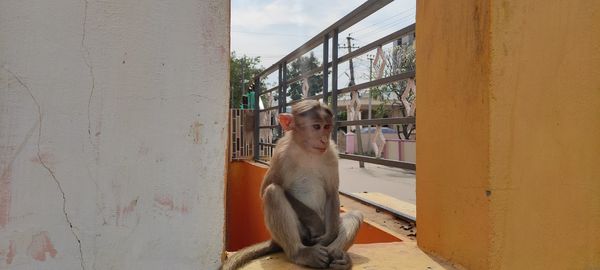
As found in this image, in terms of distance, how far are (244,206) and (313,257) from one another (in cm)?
486

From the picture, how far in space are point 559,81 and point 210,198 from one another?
1575 millimetres

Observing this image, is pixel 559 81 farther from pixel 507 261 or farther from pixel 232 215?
pixel 232 215

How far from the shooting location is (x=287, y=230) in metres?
2.46

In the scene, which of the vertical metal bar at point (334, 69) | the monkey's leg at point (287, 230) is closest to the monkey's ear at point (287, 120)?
the monkey's leg at point (287, 230)

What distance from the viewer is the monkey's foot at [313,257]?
7.48ft

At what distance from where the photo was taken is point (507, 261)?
196cm

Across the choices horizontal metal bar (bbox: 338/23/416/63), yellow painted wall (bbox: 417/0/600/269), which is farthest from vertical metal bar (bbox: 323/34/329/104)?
yellow painted wall (bbox: 417/0/600/269)

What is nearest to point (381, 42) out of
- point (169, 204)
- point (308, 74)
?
point (308, 74)

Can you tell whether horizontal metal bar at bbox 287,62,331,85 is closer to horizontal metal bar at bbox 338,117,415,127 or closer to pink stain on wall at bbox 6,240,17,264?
horizontal metal bar at bbox 338,117,415,127

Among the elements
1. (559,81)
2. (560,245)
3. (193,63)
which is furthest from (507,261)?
(193,63)

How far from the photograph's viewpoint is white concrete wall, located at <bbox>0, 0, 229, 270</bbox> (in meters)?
1.60

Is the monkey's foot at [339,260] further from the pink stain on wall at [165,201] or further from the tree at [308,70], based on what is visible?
the tree at [308,70]

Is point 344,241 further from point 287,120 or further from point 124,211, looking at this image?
point 124,211

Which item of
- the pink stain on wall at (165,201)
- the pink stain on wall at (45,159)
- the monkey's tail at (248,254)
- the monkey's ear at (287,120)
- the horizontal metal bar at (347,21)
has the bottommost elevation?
the monkey's tail at (248,254)
